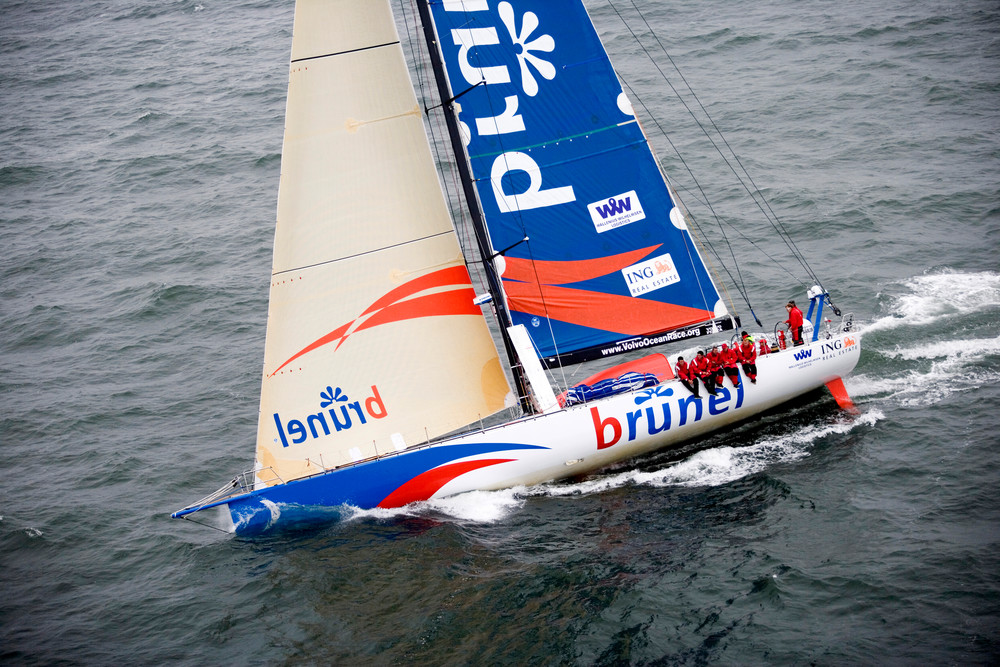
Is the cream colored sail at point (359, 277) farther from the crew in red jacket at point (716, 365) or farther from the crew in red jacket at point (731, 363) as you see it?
the crew in red jacket at point (731, 363)

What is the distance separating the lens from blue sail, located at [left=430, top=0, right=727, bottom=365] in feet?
56.3

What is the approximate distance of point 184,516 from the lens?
656 inches

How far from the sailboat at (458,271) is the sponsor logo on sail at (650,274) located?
0.14 feet

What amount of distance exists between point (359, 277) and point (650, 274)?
19.5ft

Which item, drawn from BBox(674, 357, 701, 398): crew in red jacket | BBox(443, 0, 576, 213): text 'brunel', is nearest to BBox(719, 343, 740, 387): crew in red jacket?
BBox(674, 357, 701, 398): crew in red jacket

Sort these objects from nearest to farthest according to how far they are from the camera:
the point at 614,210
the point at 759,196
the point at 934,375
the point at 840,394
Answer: the point at 614,210 → the point at 840,394 → the point at 934,375 → the point at 759,196

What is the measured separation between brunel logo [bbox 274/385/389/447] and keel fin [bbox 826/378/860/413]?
31.5 ft

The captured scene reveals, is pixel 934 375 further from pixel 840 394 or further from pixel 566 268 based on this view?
pixel 566 268

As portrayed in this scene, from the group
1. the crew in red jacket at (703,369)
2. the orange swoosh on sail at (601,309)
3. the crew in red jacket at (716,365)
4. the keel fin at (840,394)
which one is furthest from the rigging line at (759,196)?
the crew in red jacket at (703,369)

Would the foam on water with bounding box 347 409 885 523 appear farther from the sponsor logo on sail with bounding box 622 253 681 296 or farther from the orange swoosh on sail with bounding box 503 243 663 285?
the orange swoosh on sail with bounding box 503 243 663 285

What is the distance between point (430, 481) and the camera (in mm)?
17203

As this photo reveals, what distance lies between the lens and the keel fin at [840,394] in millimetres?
18922

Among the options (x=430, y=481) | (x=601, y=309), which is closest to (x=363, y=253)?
(x=430, y=481)

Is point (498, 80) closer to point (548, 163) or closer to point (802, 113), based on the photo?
point (548, 163)
